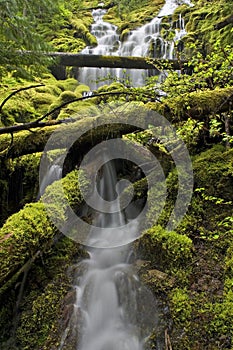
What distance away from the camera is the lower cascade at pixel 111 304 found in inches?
129

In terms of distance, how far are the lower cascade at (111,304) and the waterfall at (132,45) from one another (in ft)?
28.3

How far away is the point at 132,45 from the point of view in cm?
1588

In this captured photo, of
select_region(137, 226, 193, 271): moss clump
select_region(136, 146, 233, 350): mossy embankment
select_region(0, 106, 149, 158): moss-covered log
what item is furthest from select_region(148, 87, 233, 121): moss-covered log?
select_region(137, 226, 193, 271): moss clump

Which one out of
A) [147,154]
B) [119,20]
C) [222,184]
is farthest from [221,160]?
[119,20]

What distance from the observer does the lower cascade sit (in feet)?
10.7

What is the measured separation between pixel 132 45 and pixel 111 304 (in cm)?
1519

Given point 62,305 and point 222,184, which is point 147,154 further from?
point 62,305

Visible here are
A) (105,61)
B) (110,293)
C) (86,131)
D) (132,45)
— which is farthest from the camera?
(132,45)

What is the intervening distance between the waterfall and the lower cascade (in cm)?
863

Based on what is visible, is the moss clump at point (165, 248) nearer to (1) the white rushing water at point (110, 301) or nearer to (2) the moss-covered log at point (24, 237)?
(1) the white rushing water at point (110, 301)

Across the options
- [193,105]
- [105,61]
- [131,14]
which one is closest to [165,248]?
[193,105]

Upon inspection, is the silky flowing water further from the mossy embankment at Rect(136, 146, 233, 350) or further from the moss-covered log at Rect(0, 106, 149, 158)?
the moss-covered log at Rect(0, 106, 149, 158)

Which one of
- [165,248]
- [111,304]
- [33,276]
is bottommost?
[111,304]

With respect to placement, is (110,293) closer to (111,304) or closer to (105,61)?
(111,304)
